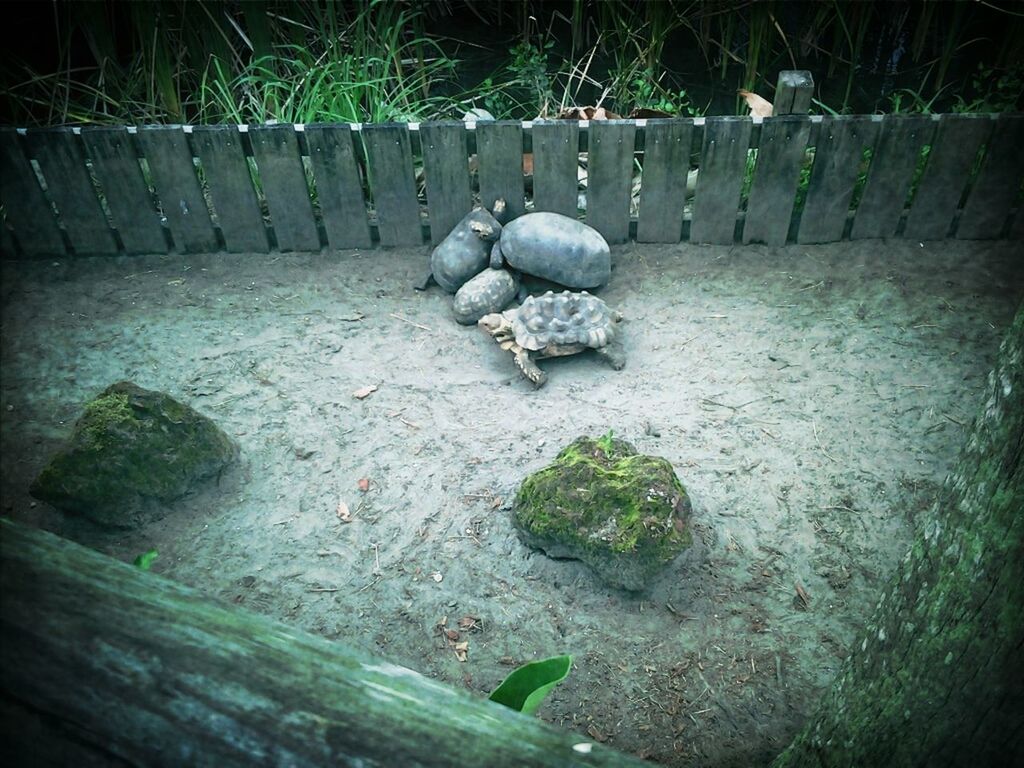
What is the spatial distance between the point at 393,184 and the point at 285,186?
0.65m

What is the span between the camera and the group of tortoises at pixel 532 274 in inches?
148

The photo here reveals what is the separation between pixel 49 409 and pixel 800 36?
226 inches

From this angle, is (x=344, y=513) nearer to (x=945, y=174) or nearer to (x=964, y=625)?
(x=964, y=625)

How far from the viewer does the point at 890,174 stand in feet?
14.3

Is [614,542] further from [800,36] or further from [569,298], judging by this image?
[800,36]

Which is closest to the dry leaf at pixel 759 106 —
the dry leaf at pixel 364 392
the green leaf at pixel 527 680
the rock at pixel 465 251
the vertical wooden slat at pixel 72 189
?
the rock at pixel 465 251

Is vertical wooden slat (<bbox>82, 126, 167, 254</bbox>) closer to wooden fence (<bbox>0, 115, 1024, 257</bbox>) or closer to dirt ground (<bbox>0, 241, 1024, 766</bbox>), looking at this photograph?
wooden fence (<bbox>0, 115, 1024, 257</bbox>)

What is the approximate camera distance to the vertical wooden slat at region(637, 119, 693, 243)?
14.1 feet

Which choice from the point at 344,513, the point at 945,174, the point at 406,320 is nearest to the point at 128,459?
the point at 344,513

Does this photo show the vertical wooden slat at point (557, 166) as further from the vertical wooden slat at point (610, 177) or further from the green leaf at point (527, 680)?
the green leaf at point (527, 680)

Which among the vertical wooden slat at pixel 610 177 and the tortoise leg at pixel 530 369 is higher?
the vertical wooden slat at pixel 610 177

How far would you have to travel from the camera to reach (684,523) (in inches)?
108

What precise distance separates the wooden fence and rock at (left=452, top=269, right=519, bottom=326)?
599mm

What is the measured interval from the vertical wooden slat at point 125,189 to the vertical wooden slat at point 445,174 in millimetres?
1708
